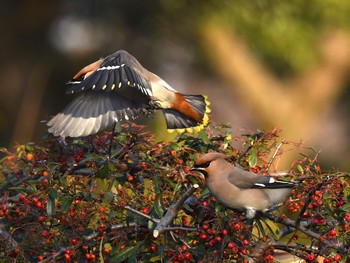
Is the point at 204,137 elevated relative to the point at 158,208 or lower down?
elevated

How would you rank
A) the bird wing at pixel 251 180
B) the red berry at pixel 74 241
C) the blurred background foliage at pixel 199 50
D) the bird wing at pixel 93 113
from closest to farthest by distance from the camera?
1. the red berry at pixel 74 241
2. the bird wing at pixel 251 180
3. the bird wing at pixel 93 113
4. the blurred background foliage at pixel 199 50

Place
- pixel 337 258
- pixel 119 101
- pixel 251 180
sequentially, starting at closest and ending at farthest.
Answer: pixel 337 258 → pixel 251 180 → pixel 119 101

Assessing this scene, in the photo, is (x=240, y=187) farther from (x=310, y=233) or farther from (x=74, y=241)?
(x=74, y=241)

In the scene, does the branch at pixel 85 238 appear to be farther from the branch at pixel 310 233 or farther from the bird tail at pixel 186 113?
the bird tail at pixel 186 113

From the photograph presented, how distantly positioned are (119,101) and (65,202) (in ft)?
4.83

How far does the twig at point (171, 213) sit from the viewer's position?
3.23m

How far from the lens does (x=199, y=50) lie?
14578 millimetres

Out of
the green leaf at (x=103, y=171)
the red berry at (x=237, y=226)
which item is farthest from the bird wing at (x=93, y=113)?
the red berry at (x=237, y=226)

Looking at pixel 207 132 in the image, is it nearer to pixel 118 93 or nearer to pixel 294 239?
pixel 294 239

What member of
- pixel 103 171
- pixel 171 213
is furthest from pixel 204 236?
pixel 103 171

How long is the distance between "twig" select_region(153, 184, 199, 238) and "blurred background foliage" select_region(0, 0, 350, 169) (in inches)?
367

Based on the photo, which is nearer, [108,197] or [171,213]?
[171,213]

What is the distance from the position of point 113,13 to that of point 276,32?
3519mm

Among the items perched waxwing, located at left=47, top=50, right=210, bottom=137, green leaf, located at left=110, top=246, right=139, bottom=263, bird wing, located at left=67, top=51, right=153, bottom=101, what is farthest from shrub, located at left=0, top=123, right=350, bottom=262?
bird wing, located at left=67, top=51, right=153, bottom=101
